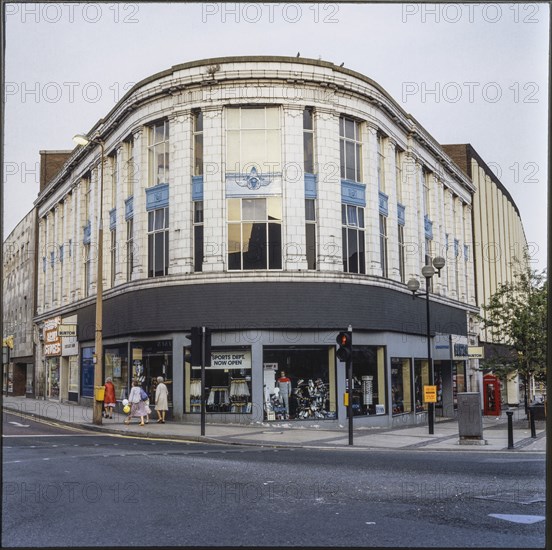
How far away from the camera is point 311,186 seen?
26.3 meters

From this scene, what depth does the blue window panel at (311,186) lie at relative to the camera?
2620cm

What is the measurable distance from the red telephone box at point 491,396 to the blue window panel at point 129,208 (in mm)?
17769

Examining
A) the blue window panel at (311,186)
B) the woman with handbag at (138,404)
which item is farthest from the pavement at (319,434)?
the blue window panel at (311,186)

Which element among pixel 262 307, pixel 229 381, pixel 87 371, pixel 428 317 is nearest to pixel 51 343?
pixel 87 371

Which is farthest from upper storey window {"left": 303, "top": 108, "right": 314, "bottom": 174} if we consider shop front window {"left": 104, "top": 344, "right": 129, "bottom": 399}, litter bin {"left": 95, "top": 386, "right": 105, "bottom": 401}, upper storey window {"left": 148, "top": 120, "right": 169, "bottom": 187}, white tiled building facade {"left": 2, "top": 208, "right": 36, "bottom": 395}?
white tiled building facade {"left": 2, "top": 208, "right": 36, "bottom": 395}

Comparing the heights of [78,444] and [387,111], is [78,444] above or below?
below

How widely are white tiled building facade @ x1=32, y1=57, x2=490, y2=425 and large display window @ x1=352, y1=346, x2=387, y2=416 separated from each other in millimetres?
63

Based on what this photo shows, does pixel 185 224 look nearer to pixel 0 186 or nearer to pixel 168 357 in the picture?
pixel 168 357

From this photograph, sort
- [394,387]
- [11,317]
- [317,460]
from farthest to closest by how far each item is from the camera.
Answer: [11,317], [394,387], [317,460]

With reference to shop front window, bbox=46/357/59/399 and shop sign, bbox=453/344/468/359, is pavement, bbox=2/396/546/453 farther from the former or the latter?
shop front window, bbox=46/357/59/399

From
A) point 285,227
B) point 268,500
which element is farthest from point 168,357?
point 268,500

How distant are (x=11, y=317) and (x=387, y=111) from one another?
38.1 metres

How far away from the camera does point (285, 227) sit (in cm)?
2573

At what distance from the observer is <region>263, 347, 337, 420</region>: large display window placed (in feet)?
81.4
